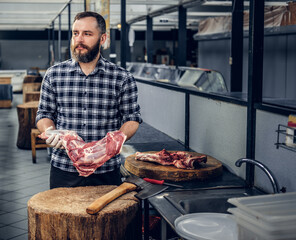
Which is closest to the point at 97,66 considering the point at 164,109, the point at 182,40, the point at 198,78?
the point at 164,109

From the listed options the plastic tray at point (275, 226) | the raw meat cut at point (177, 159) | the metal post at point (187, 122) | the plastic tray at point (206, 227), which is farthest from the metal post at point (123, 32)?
the plastic tray at point (275, 226)

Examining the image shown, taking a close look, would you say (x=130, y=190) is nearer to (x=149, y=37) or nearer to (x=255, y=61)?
(x=255, y=61)

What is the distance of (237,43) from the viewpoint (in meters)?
8.62

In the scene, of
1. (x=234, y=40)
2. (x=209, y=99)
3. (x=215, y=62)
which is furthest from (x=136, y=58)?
(x=209, y=99)

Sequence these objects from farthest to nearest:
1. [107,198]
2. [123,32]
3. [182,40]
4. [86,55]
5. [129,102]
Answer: [182,40]
[123,32]
[129,102]
[86,55]
[107,198]

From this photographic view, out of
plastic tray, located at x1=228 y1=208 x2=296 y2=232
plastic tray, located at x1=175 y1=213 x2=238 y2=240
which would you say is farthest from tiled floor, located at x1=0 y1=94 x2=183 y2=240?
plastic tray, located at x1=228 y1=208 x2=296 y2=232

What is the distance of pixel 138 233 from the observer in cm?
232

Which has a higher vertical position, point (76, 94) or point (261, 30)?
point (261, 30)

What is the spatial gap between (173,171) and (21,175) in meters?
4.09

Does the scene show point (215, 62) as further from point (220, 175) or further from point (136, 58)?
point (136, 58)

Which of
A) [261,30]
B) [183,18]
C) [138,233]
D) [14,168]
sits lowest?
[14,168]

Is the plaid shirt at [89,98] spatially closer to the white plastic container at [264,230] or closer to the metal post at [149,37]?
the white plastic container at [264,230]

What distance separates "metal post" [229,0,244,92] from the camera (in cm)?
845

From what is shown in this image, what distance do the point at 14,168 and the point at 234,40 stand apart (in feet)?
15.4
